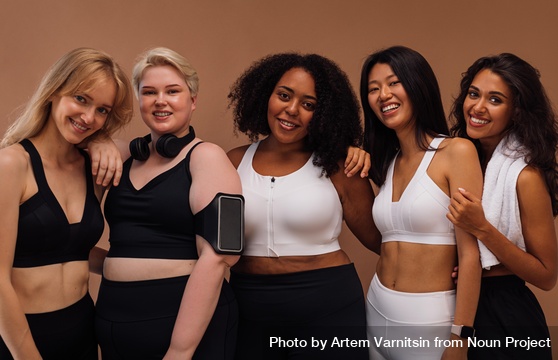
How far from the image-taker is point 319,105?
2609mm

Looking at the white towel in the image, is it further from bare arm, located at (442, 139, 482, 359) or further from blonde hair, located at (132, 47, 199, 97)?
blonde hair, located at (132, 47, 199, 97)

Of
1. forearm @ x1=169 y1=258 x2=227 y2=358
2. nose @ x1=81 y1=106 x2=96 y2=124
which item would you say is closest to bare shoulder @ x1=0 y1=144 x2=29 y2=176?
nose @ x1=81 y1=106 x2=96 y2=124

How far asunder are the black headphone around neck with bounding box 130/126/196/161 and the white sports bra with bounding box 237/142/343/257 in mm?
402

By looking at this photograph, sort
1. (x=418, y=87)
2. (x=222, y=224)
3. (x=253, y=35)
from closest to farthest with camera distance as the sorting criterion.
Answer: (x=222, y=224)
(x=418, y=87)
(x=253, y=35)

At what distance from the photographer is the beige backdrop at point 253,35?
308 centimetres

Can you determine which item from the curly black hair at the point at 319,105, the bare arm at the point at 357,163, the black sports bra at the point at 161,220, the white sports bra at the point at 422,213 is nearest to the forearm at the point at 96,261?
the black sports bra at the point at 161,220

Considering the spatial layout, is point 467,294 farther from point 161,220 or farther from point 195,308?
point 161,220

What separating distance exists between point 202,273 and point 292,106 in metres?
0.88

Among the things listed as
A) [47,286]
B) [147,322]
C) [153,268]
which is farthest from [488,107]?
[47,286]

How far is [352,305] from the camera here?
2.50 metres

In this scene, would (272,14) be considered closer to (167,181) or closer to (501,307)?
(167,181)

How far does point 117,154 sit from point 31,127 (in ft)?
1.08

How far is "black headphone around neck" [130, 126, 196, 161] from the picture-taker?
7.28 feet

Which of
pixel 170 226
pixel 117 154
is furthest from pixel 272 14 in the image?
pixel 170 226
